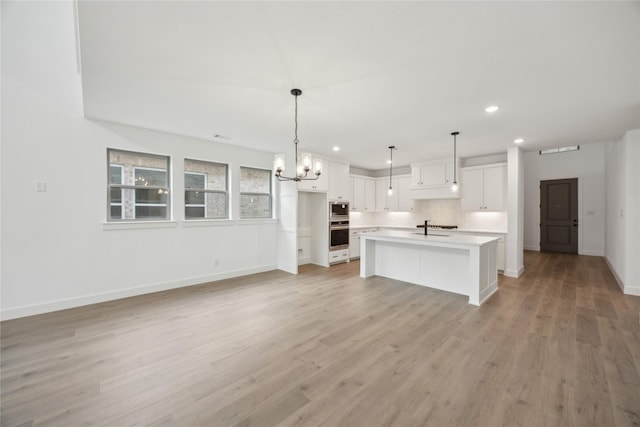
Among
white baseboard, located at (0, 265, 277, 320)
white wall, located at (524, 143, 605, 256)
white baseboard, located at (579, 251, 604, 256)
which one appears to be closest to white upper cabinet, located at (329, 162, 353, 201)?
white baseboard, located at (0, 265, 277, 320)

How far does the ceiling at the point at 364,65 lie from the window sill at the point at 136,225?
155 cm

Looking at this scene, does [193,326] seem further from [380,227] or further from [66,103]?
[380,227]

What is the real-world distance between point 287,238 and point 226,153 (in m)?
2.17

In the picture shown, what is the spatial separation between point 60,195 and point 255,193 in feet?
10.1

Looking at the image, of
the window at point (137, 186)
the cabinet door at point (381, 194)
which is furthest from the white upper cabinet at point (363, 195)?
the window at point (137, 186)

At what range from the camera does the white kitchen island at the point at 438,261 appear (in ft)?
12.8

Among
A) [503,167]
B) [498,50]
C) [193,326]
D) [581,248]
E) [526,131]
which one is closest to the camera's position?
[498,50]

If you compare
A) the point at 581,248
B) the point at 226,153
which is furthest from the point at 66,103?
the point at 581,248

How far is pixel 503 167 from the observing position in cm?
573

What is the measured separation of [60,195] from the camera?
360 cm

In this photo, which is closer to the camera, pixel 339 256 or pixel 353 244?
pixel 339 256

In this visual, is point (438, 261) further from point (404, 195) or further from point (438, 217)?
point (404, 195)

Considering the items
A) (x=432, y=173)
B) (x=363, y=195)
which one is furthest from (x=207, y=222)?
(x=432, y=173)

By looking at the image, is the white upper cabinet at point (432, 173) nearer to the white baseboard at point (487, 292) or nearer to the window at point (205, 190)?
the white baseboard at point (487, 292)
